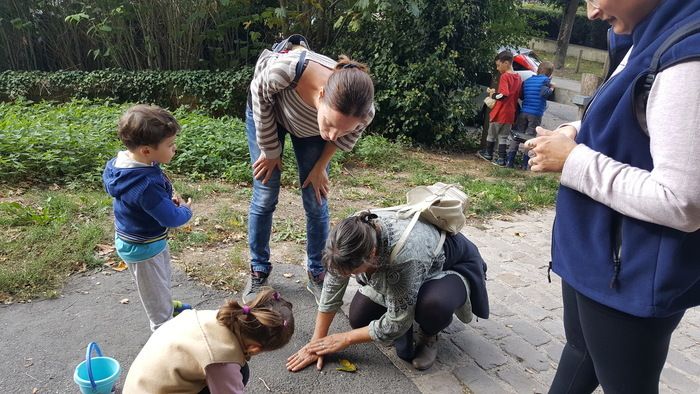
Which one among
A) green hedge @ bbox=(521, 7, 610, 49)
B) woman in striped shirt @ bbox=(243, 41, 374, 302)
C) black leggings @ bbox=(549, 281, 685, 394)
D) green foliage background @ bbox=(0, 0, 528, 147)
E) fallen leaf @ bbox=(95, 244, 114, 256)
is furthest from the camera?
green hedge @ bbox=(521, 7, 610, 49)

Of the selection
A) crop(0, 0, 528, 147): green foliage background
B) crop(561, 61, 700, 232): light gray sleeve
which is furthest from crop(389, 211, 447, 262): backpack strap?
crop(0, 0, 528, 147): green foliage background

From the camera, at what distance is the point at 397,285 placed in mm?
2436

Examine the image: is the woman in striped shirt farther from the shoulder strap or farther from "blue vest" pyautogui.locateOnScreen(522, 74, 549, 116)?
"blue vest" pyautogui.locateOnScreen(522, 74, 549, 116)

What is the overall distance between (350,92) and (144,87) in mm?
8489

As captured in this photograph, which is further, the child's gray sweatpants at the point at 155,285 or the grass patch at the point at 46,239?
the grass patch at the point at 46,239

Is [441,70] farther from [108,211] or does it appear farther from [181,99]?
[108,211]

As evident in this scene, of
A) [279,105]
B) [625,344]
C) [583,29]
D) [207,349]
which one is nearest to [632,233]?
[625,344]

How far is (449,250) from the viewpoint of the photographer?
106 inches

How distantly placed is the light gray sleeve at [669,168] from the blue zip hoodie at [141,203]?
1.83m

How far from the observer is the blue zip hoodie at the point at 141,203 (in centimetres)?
239

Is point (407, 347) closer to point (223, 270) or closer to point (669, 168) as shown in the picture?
point (223, 270)

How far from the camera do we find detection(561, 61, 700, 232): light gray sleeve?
1214mm

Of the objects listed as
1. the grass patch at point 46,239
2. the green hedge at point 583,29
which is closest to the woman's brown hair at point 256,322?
the grass patch at point 46,239

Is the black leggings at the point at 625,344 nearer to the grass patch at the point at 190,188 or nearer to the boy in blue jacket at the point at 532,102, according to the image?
the grass patch at the point at 190,188
